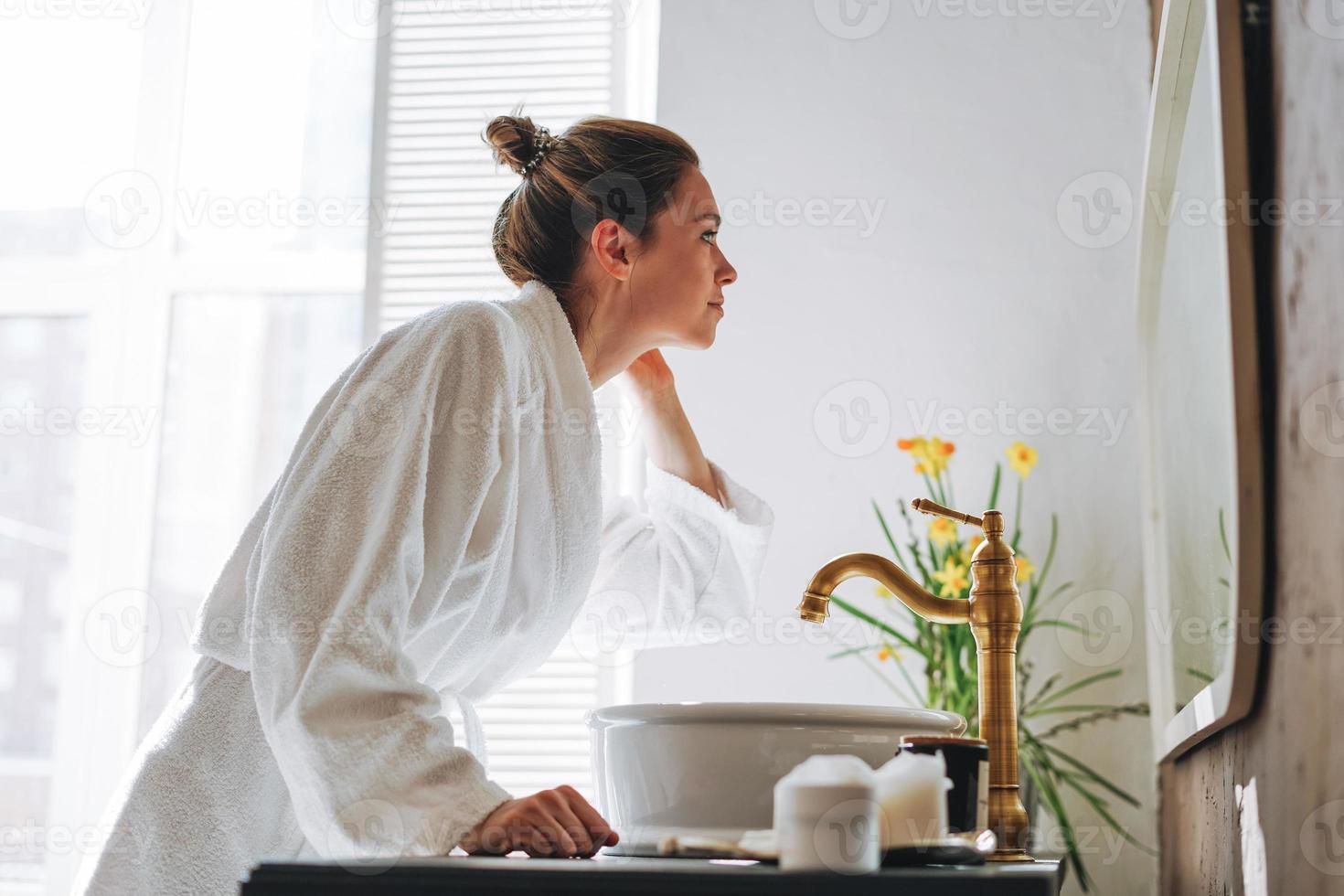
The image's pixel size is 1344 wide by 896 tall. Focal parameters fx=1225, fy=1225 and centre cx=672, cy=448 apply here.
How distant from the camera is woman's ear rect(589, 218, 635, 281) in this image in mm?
1100

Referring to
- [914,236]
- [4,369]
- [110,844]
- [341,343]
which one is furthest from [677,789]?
[4,369]

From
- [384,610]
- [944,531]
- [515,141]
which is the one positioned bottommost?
[384,610]

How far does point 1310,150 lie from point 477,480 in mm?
529

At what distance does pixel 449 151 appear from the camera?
6.89 feet

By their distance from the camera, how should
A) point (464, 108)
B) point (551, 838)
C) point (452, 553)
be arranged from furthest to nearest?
1. point (464, 108)
2. point (452, 553)
3. point (551, 838)

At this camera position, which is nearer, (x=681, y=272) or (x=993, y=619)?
(x=993, y=619)

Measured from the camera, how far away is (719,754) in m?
0.74

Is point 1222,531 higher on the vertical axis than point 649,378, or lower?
lower

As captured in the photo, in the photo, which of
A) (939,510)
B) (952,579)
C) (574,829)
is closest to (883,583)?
(939,510)

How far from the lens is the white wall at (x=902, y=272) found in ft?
5.83

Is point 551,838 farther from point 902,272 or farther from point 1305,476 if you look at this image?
point 902,272

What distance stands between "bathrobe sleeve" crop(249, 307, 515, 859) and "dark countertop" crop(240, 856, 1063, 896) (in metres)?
0.10

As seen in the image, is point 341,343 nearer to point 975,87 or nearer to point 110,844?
point 975,87

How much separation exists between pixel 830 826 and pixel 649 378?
796 mm
